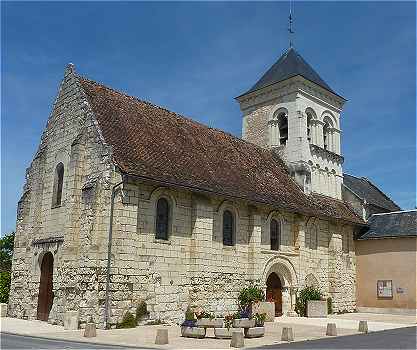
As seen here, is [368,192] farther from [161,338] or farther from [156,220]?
[161,338]

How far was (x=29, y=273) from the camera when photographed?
19.2m

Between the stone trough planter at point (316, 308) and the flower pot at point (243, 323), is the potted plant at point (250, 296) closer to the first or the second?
the stone trough planter at point (316, 308)

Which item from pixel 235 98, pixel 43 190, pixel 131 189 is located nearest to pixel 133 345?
pixel 131 189

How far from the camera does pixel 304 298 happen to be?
74.8ft

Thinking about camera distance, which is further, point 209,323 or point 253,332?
point 209,323

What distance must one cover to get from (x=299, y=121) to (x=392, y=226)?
25.3 feet

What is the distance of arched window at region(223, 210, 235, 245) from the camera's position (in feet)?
67.5

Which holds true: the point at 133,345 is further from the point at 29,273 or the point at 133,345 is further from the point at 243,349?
the point at 29,273

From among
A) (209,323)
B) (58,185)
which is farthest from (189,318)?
(58,185)

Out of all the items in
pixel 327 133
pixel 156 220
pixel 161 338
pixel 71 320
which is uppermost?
pixel 327 133

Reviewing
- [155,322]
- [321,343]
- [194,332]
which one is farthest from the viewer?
[155,322]

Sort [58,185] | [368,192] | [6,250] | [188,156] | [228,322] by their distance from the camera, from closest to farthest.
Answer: [228,322] → [58,185] → [188,156] → [368,192] → [6,250]

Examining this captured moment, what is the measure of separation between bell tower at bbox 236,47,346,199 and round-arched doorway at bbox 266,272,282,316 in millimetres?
→ 5360

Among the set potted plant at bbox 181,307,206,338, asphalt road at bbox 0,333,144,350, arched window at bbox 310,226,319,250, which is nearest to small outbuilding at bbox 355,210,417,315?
arched window at bbox 310,226,319,250
